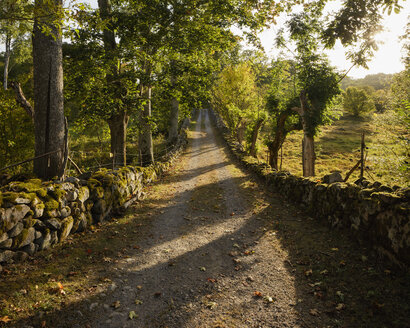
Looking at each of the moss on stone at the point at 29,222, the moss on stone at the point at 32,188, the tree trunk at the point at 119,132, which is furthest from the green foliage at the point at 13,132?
the moss on stone at the point at 29,222

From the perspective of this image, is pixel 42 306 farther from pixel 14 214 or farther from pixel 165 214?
pixel 165 214

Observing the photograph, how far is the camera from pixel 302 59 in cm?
1502

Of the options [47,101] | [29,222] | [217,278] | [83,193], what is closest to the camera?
[29,222]

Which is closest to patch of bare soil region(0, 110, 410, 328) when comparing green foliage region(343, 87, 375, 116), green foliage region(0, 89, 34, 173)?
green foliage region(0, 89, 34, 173)

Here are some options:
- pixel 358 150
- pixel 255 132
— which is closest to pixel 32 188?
pixel 255 132

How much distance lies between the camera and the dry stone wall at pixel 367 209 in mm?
4504

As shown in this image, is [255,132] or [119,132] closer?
[119,132]

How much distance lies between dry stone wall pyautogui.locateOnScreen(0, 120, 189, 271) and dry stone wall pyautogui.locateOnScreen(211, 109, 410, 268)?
6779 mm

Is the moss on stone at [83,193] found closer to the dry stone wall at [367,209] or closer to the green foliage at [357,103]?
the dry stone wall at [367,209]

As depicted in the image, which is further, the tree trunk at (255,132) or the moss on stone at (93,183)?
the tree trunk at (255,132)

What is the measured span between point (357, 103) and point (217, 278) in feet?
214

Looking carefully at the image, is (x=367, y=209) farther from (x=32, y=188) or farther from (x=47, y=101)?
(x=47, y=101)

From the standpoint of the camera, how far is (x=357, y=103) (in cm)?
5625

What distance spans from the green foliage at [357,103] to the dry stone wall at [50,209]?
209 ft
